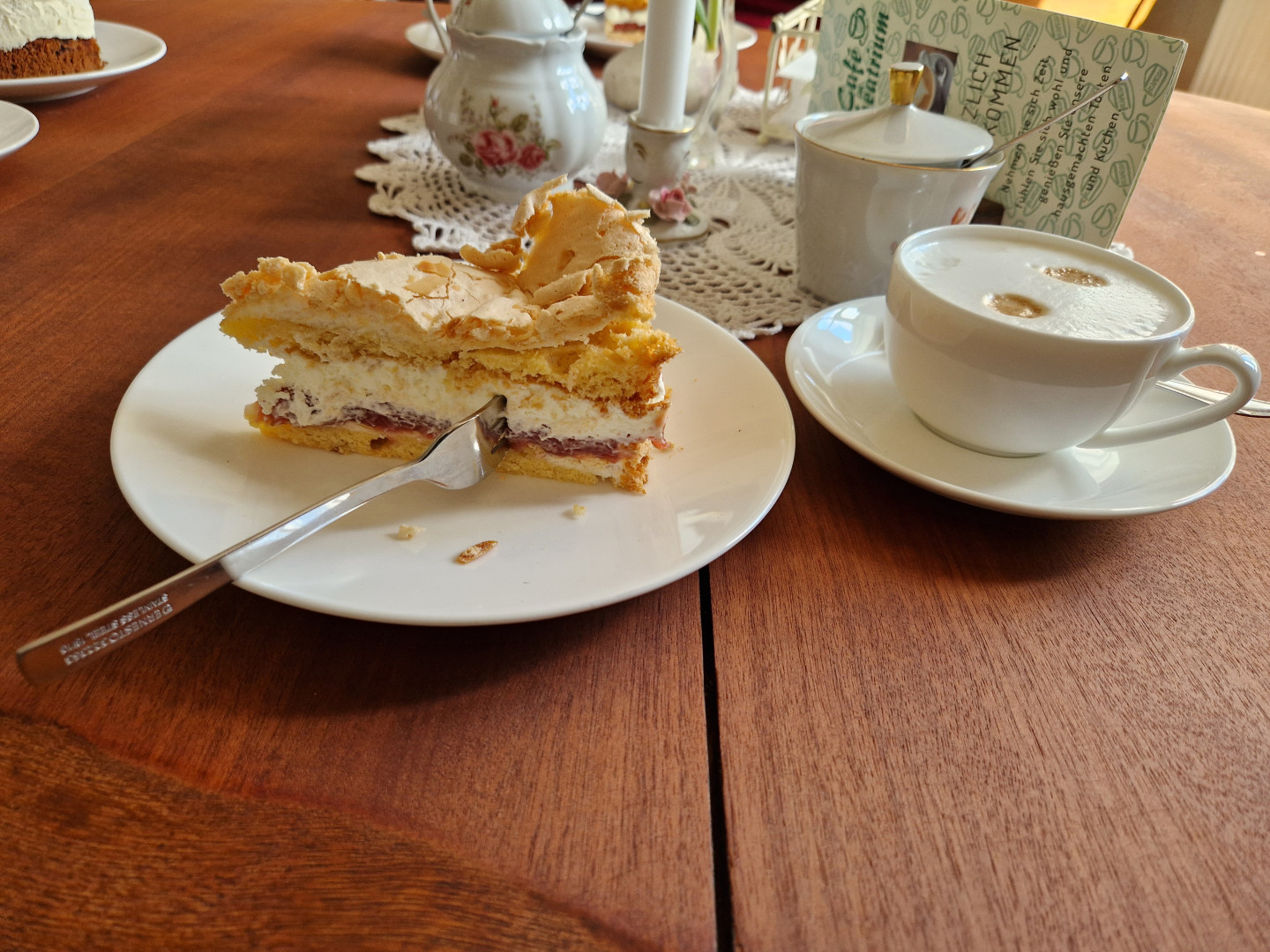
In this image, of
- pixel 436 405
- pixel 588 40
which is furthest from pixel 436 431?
pixel 588 40

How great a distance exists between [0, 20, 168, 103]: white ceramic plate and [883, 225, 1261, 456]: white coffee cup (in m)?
1.52

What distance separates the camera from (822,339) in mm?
1054

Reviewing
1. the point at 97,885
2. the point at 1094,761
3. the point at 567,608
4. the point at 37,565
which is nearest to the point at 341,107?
the point at 37,565

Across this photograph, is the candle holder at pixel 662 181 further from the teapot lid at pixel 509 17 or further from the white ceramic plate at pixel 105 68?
the white ceramic plate at pixel 105 68

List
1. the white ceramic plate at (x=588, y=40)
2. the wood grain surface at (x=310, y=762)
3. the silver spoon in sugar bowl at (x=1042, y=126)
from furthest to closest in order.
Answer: the white ceramic plate at (x=588, y=40), the silver spoon in sugar bowl at (x=1042, y=126), the wood grain surface at (x=310, y=762)

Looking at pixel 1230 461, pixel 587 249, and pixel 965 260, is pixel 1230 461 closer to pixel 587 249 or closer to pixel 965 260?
pixel 965 260

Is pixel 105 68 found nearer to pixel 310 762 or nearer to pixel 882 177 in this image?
pixel 882 177

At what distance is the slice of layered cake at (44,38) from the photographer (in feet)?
5.23

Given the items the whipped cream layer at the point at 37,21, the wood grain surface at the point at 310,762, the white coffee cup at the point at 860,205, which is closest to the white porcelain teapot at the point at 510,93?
the white coffee cup at the point at 860,205

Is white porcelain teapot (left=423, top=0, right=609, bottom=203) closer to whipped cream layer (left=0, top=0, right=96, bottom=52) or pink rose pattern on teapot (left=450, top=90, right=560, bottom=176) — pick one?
pink rose pattern on teapot (left=450, top=90, right=560, bottom=176)

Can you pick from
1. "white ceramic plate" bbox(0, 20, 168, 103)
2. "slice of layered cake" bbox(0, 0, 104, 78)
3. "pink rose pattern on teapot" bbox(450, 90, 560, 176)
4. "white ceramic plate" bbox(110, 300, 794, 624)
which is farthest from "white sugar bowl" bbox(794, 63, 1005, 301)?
"slice of layered cake" bbox(0, 0, 104, 78)

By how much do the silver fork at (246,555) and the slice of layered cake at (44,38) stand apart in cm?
148

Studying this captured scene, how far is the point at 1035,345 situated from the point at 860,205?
1.43 feet

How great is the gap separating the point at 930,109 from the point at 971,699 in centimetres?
108
